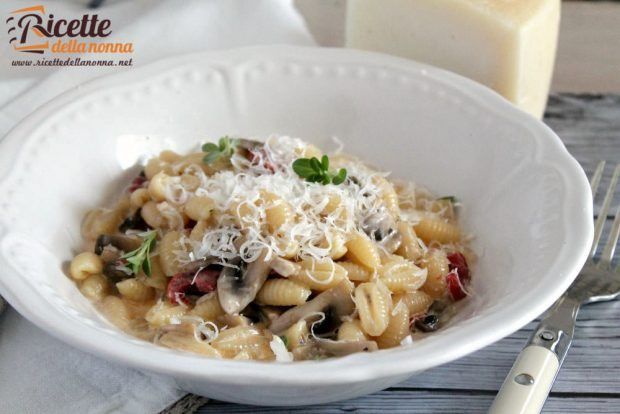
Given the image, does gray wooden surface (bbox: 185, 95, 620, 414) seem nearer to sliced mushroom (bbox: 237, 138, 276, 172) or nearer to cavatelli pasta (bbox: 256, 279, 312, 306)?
cavatelli pasta (bbox: 256, 279, 312, 306)

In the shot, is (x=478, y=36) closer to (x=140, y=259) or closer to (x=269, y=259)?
(x=269, y=259)

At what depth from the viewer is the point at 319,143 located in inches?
111

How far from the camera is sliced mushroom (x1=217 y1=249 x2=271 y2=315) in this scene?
6.58 ft

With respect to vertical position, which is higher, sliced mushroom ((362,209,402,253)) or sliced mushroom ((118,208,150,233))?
sliced mushroom ((362,209,402,253))

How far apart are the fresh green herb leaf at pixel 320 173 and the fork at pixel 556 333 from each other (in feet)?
2.10

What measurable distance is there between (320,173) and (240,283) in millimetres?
398

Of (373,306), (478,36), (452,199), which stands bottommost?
(452,199)

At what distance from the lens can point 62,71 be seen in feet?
9.93

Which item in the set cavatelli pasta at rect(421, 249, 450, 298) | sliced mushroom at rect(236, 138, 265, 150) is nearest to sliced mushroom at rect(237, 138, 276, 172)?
sliced mushroom at rect(236, 138, 265, 150)

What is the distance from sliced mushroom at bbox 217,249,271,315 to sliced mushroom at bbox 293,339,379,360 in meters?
0.19

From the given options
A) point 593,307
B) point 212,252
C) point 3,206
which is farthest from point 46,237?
point 593,307

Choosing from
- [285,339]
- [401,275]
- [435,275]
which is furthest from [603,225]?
[285,339]

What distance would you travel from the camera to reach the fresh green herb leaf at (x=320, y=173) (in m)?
2.26

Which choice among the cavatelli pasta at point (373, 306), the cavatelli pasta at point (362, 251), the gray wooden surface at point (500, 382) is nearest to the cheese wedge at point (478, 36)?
the gray wooden surface at point (500, 382)
